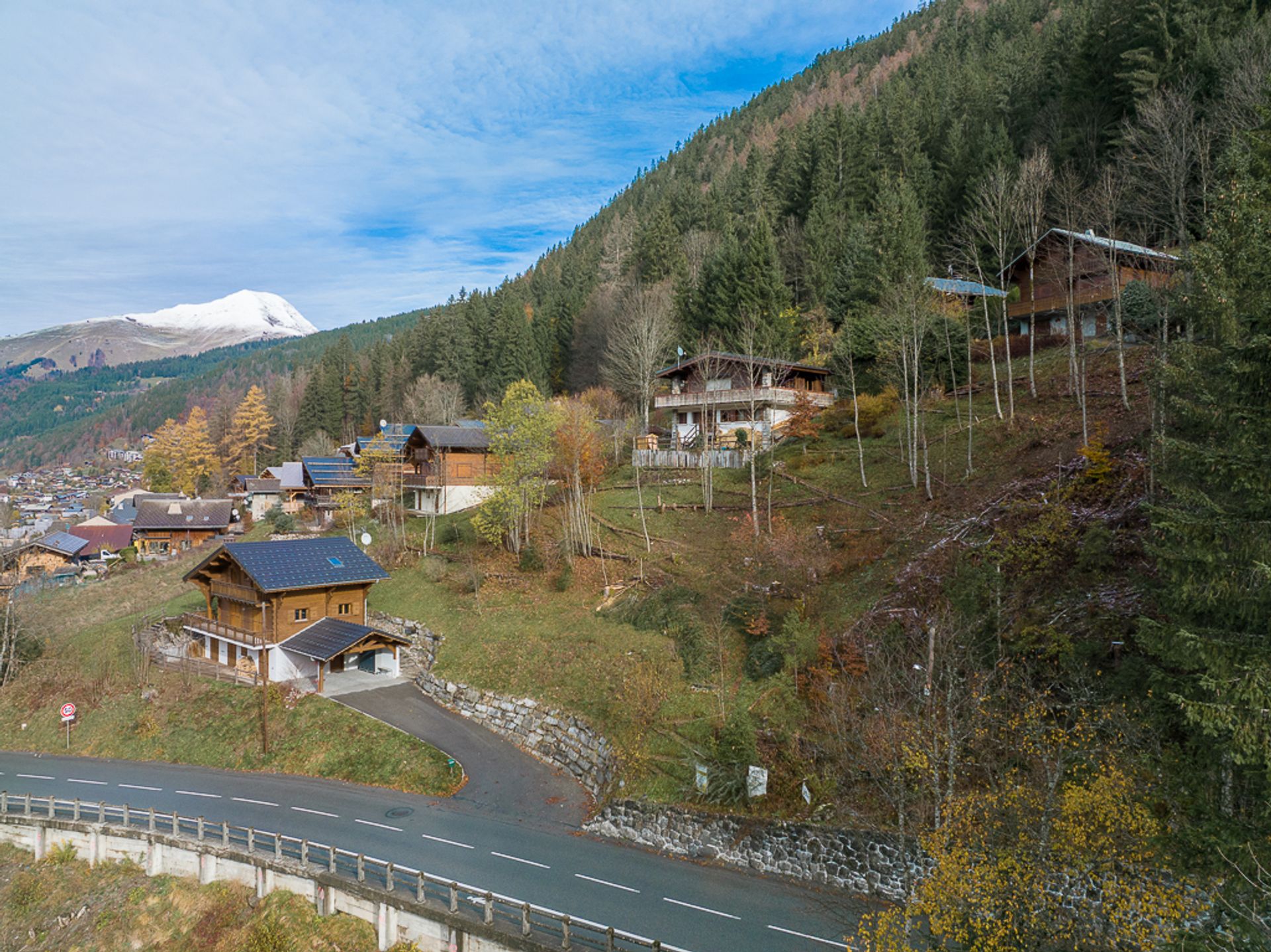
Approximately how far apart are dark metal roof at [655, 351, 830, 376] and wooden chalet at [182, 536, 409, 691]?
2407 centimetres

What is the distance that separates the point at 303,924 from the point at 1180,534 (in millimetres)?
21849

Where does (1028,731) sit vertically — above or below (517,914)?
above

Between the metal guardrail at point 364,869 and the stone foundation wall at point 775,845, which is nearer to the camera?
the metal guardrail at point 364,869

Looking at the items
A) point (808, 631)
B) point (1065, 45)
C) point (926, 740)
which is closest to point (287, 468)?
point (808, 631)

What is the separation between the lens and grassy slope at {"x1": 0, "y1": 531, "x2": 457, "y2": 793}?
25484 mm

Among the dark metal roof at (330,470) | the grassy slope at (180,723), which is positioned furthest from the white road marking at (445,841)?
the dark metal roof at (330,470)

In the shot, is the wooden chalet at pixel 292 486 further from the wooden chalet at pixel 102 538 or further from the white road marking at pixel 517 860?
the white road marking at pixel 517 860

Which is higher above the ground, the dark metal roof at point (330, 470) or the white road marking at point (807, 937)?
the dark metal roof at point (330, 470)

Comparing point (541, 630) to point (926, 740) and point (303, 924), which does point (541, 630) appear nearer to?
point (303, 924)

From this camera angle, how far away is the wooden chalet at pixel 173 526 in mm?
65188

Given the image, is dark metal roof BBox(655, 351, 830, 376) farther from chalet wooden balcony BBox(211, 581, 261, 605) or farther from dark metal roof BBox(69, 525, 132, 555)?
dark metal roof BBox(69, 525, 132, 555)

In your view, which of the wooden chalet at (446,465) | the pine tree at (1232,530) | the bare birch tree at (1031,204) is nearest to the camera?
the pine tree at (1232,530)

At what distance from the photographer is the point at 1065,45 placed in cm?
5453

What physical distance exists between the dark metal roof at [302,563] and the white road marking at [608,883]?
21.5 m
